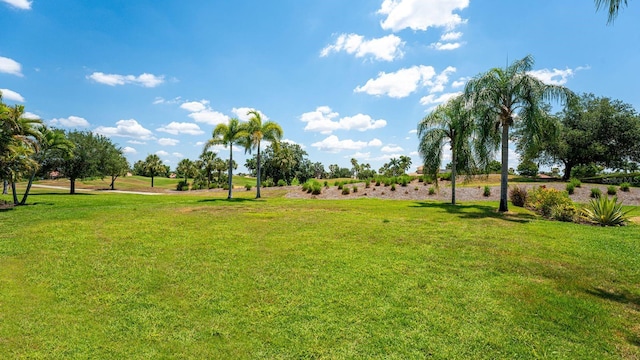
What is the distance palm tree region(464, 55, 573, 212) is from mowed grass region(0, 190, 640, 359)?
7299mm

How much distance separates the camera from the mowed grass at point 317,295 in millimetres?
3973

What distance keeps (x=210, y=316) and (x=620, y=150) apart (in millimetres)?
47054

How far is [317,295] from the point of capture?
17.5 ft

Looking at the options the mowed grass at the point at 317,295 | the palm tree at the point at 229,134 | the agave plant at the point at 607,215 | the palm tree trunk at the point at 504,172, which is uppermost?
the palm tree at the point at 229,134

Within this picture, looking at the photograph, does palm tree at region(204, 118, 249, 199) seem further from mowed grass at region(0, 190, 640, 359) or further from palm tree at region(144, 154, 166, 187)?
palm tree at region(144, 154, 166, 187)

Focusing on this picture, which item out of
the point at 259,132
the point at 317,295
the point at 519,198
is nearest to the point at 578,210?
the point at 519,198

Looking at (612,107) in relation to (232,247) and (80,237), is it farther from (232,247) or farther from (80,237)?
(80,237)

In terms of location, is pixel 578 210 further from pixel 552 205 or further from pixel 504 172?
pixel 504 172

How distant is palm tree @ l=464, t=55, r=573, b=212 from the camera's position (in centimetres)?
1552

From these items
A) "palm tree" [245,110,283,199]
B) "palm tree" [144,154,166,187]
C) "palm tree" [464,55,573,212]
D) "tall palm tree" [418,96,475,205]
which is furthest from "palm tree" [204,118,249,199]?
"palm tree" [144,154,166,187]

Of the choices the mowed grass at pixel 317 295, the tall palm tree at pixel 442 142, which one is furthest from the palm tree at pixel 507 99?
the mowed grass at pixel 317 295

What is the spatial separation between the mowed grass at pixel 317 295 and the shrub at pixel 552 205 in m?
3.97

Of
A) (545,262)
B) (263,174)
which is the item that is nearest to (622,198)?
(545,262)

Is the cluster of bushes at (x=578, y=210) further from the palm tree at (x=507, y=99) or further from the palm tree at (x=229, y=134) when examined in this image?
the palm tree at (x=229, y=134)
